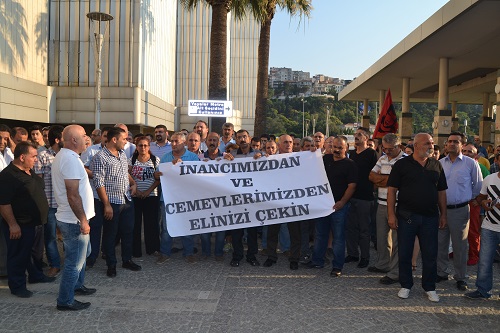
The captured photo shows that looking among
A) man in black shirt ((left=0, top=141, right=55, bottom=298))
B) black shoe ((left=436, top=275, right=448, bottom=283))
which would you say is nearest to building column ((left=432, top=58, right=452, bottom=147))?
black shoe ((left=436, top=275, right=448, bottom=283))

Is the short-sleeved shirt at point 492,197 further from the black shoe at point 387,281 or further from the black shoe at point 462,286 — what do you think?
the black shoe at point 387,281

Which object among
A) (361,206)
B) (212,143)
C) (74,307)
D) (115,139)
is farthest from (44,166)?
(361,206)

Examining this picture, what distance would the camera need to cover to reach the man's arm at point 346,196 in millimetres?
6684

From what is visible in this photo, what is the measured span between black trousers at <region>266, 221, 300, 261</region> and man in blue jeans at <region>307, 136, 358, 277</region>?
277 mm

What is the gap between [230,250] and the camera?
798cm

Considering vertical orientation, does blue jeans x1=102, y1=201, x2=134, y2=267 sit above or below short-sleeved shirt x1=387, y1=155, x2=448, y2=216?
below

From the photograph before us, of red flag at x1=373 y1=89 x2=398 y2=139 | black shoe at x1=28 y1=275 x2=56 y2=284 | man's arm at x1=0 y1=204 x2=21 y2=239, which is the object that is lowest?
black shoe at x1=28 y1=275 x2=56 y2=284

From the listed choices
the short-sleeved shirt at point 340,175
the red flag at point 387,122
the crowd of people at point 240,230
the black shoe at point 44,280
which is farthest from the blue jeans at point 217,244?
the red flag at point 387,122

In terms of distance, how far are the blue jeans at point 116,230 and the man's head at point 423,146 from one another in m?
4.03

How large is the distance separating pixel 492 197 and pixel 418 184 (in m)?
0.97

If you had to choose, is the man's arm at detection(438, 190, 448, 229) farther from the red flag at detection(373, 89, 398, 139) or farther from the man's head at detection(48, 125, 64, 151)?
the red flag at detection(373, 89, 398, 139)

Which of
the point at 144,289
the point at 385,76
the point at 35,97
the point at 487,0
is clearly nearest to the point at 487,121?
the point at 385,76

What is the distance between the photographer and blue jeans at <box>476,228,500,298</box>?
5637mm

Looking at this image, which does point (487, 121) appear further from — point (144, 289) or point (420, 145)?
point (144, 289)
